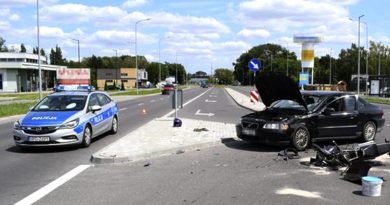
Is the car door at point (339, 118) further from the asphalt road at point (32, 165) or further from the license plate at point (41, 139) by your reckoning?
the license plate at point (41, 139)

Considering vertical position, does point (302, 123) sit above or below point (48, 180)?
above

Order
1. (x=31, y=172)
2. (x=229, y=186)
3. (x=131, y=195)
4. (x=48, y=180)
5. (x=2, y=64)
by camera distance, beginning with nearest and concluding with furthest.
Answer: (x=131, y=195) → (x=229, y=186) → (x=48, y=180) → (x=31, y=172) → (x=2, y=64)

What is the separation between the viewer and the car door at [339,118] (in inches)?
456

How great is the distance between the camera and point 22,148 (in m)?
12.0

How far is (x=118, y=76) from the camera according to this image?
12850cm

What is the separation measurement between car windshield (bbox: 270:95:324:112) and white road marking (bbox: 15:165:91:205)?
527 centimetres

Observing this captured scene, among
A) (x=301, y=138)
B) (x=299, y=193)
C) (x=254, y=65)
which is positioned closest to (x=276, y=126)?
(x=301, y=138)

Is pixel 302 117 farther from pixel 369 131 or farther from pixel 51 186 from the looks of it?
pixel 51 186

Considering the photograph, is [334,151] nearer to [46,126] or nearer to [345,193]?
[345,193]

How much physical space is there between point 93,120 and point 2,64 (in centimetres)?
7145

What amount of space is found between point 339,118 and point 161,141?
4395mm

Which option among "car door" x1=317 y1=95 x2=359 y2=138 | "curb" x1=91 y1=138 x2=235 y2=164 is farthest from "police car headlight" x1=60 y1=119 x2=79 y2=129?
"car door" x1=317 y1=95 x2=359 y2=138

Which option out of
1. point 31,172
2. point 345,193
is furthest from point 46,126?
point 345,193

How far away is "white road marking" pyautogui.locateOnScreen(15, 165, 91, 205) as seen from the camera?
21.9ft
